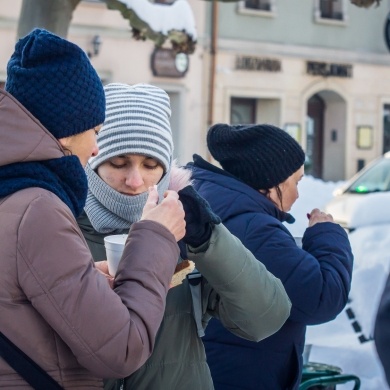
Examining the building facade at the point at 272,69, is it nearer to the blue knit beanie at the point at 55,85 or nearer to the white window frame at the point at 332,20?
the white window frame at the point at 332,20

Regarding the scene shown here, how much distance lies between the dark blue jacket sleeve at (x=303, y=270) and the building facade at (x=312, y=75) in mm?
16468

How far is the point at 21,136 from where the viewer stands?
67.6 inches

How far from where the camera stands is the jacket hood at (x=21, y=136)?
1706 mm

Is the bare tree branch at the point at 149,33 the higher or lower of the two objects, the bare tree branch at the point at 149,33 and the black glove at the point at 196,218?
the higher

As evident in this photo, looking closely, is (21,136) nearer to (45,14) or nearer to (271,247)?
(271,247)

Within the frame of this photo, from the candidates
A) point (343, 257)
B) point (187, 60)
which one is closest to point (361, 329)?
point (343, 257)

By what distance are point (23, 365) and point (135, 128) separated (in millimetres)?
866

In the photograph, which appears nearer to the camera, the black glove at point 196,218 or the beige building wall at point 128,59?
the black glove at point 196,218

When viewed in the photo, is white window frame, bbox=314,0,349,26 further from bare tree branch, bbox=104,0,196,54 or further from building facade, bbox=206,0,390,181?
bare tree branch, bbox=104,0,196,54

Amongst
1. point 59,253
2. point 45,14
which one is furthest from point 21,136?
point 45,14

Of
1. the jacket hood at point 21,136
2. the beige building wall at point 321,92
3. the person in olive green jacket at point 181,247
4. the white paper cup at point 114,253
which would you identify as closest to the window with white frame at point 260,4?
the beige building wall at point 321,92

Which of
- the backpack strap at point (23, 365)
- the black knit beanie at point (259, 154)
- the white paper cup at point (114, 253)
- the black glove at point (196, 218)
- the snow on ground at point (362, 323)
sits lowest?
the snow on ground at point (362, 323)

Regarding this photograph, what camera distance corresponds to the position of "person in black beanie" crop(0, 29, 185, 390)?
64.6 inches

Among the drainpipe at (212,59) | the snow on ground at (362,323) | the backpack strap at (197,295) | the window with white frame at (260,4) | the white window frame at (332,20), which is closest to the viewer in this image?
the backpack strap at (197,295)
